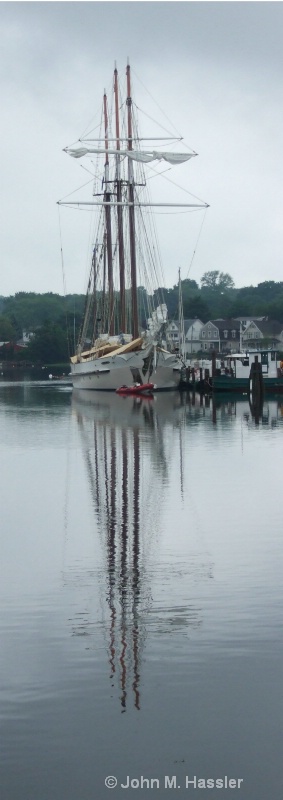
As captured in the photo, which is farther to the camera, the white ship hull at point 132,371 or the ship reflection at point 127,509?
the white ship hull at point 132,371

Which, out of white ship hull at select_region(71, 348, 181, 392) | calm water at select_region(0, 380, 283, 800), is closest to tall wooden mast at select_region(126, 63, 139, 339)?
white ship hull at select_region(71, 348, 181, 392)

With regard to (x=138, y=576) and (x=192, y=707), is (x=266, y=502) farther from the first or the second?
(x=192, y=707)

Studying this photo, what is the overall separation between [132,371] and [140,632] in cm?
7203

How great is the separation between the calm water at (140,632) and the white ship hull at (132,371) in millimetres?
53725

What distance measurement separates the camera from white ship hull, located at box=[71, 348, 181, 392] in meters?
81.8

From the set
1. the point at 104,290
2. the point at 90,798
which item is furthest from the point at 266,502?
the point at 104,290

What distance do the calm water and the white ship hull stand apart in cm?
5373

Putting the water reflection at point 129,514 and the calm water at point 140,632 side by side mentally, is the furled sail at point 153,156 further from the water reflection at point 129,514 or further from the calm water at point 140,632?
the calm water at point 140,632

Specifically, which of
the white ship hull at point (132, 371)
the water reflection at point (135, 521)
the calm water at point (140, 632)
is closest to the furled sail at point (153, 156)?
the white ship hull at point (132, 371)

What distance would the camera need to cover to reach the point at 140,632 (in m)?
12.6

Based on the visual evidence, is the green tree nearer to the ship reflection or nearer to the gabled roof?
the gabled roof

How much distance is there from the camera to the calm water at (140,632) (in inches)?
364

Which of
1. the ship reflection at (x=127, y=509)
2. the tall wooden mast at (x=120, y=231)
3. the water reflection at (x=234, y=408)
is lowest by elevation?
the water reflection at (x=234, y=408)

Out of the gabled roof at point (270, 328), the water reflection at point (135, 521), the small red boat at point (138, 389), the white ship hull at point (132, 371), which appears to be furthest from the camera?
the gabled roof at point (270, 328)
